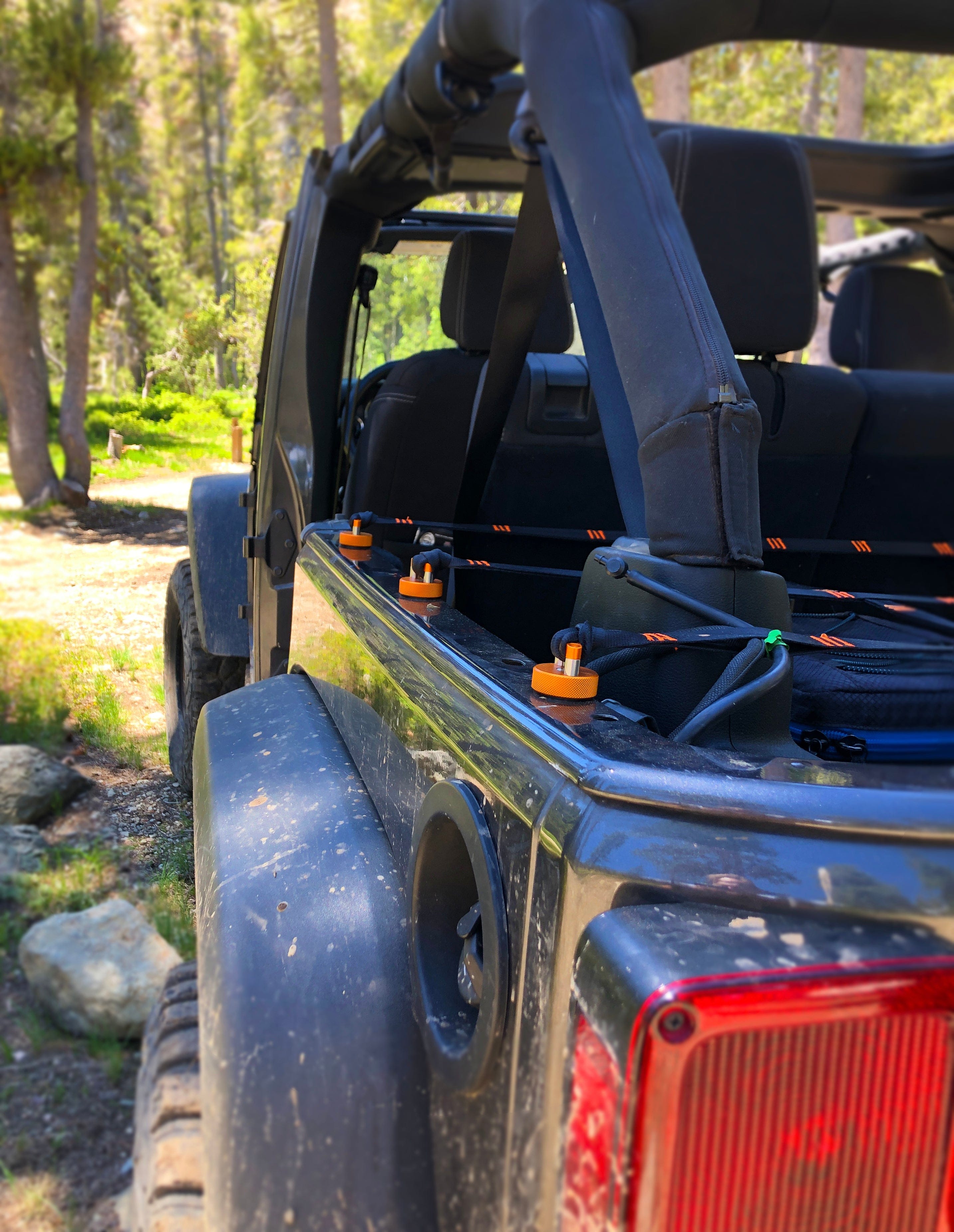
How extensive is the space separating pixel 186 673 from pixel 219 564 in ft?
1.79

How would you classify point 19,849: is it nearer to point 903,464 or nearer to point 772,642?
point 903,464

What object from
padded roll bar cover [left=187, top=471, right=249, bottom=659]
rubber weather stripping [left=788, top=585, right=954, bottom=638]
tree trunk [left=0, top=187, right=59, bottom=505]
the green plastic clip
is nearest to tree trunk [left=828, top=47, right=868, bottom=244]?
tree trunk [left=0, top=187, right=59, bottom=505]

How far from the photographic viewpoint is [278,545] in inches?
136

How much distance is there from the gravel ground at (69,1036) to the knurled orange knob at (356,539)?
1509 millimetres

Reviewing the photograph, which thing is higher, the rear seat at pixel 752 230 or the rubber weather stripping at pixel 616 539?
the rear seat at pixel 752 230

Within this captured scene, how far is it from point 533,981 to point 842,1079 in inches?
10.5

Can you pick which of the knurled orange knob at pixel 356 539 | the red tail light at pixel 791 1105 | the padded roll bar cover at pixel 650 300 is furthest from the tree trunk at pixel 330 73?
the red tail light at pixel 791 1105

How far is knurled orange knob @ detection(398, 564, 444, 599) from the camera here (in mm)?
1722

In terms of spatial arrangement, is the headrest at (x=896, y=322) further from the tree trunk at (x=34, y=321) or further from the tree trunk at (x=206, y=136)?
the tree trunk at (x=206, y=136)

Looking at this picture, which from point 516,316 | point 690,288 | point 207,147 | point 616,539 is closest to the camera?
point 690,288

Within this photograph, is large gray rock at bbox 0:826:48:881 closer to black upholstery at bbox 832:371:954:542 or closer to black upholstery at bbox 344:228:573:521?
black upholstery at bbox 344:228:573:521

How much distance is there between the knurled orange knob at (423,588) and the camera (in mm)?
1722

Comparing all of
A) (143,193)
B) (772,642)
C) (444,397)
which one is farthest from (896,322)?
(143,193)

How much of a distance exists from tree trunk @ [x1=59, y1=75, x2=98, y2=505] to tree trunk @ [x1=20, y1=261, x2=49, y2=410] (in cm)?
32
